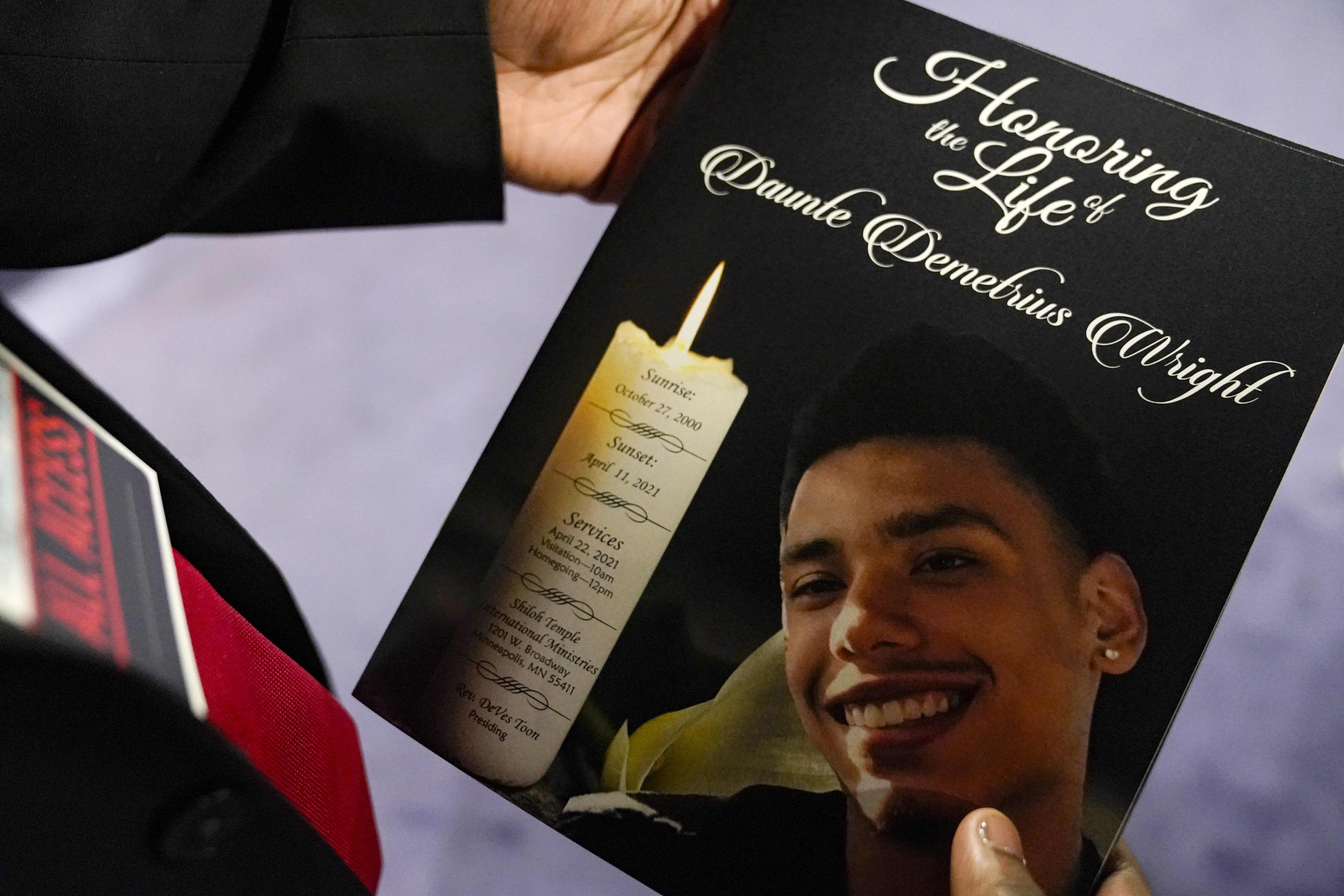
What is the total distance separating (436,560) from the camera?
493 millimetres

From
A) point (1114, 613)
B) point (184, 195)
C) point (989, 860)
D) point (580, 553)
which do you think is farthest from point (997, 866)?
point (184, 195)

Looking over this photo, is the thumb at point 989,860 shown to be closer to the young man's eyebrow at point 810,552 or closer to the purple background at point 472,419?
the young man's eyebrow at point 810,552

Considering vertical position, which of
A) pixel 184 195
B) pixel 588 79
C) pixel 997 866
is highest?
pixel 588 79

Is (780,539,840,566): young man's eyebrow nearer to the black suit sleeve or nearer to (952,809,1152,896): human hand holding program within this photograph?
(952,809,1152,896): human hand holding program

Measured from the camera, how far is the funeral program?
419 mm

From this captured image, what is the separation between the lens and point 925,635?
0.42m

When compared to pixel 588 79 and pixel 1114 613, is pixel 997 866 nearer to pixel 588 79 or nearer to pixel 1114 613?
pixel 1114 613

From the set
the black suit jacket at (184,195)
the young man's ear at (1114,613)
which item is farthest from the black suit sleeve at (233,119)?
the young man's ear at (1114,613)

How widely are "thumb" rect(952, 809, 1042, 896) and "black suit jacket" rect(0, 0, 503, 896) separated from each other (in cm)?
22

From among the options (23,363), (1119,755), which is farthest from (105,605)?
(1119,755)

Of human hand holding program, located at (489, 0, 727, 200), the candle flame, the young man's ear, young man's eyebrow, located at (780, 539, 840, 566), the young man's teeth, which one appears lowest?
the young man's teeth

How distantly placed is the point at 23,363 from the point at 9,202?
111mm

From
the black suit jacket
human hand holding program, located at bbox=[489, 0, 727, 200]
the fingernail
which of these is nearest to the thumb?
the fingernail

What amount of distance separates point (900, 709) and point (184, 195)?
1.36ft
